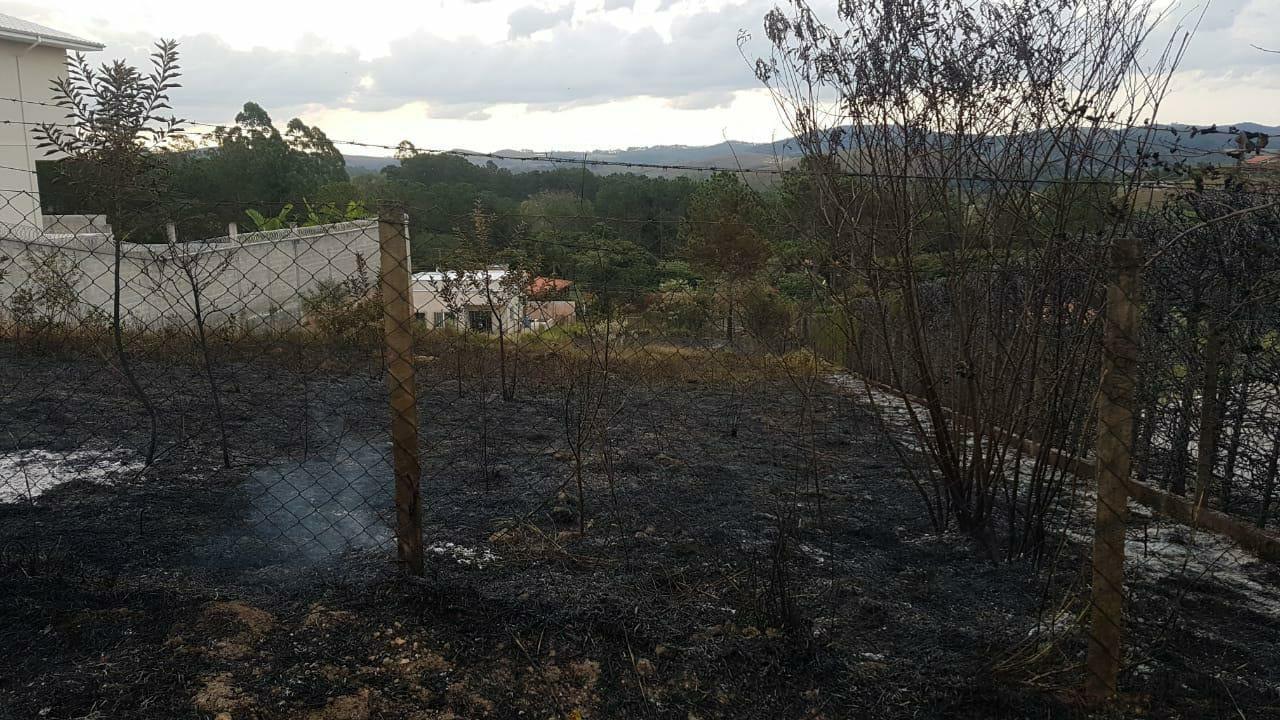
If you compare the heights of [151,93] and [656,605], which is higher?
[151,93]

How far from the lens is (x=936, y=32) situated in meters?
3.46

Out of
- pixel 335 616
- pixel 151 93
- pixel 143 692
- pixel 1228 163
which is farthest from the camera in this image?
pixel 151 93

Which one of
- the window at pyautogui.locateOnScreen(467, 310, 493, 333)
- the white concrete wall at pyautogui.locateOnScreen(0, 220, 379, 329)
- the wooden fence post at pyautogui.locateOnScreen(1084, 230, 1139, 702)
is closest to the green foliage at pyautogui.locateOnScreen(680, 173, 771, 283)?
the white concrete wall at pyautogui.locateOnScreen(0, 220, 379, 329)

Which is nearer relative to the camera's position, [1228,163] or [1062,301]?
[1228,163]

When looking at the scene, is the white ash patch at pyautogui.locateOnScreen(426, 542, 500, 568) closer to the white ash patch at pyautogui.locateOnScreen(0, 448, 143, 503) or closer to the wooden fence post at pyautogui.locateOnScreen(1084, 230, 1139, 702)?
the white ash patch at pyautogui.locateOnScreen(0, 448, 143, 503)

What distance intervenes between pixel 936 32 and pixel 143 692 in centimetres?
381

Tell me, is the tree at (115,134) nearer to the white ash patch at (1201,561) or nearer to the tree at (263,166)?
the white ash patch at (1201,561)

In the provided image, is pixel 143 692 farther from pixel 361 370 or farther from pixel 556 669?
pixel 361 370

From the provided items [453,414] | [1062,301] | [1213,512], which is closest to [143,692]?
[1062,301]

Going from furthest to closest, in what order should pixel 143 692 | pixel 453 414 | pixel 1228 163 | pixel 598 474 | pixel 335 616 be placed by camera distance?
pixel 453 414 → pixel 598 474 → pixel 1228 163 → pixel 335 616 → pixel 143 692

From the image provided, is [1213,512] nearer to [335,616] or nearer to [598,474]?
[598,474]

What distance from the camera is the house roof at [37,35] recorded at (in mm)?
15875

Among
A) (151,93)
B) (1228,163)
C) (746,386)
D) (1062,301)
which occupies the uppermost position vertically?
(151,93)

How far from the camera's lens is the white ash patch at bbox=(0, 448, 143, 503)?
3.92 m
